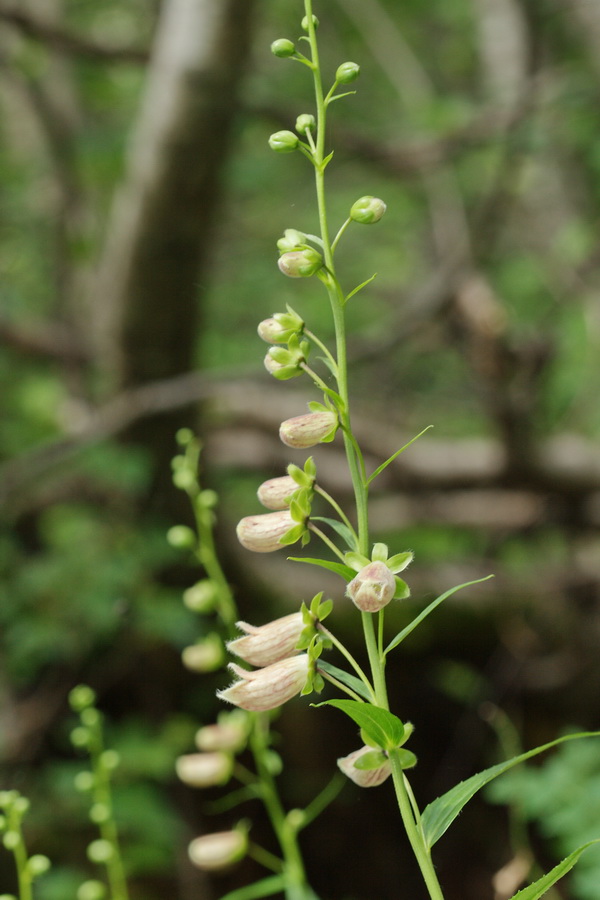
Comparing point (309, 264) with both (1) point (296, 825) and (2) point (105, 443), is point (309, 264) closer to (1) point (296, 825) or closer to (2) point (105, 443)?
(1) point (296, 825)

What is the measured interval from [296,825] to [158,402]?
1.91 metres

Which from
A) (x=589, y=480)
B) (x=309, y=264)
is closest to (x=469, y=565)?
(x=589, y=480)

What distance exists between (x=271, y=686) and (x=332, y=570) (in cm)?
12

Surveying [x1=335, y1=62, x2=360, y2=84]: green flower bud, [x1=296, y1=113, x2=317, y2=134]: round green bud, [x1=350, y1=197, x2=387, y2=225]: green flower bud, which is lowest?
[x1=350, y1=197, x2=387, y2=225]: green flower bud

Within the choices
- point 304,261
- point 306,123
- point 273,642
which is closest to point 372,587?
point 273,642

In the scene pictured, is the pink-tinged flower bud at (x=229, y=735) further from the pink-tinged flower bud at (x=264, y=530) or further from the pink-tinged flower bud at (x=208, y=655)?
the pink-tinged flower bud at (x=264, y=530)

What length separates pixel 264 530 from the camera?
701 mm

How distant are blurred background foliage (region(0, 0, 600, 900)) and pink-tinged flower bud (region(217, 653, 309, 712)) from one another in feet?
3.89

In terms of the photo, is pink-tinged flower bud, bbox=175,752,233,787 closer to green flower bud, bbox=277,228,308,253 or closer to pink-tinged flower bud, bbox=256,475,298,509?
pink-tinged flower bud, bbox=256,475,298,509

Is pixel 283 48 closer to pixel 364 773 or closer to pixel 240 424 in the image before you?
pixel 364 773

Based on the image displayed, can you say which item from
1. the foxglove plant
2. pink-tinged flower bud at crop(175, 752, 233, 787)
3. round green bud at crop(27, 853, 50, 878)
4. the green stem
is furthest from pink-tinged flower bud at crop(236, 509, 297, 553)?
pink-tinged flower bud at crop(175, 752, 233, 787)

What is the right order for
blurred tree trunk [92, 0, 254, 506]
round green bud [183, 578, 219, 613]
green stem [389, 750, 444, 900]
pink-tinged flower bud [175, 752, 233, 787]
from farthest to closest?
blurred tree trunk [92, 0, 254, 506]
pink-tinged flower bud [175, 752, 233, 787]
round green bud [183, 578, 219, 613]
green stem [389, 750, 444, 900]

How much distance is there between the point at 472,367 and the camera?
327 cm

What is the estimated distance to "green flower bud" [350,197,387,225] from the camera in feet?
2.35
